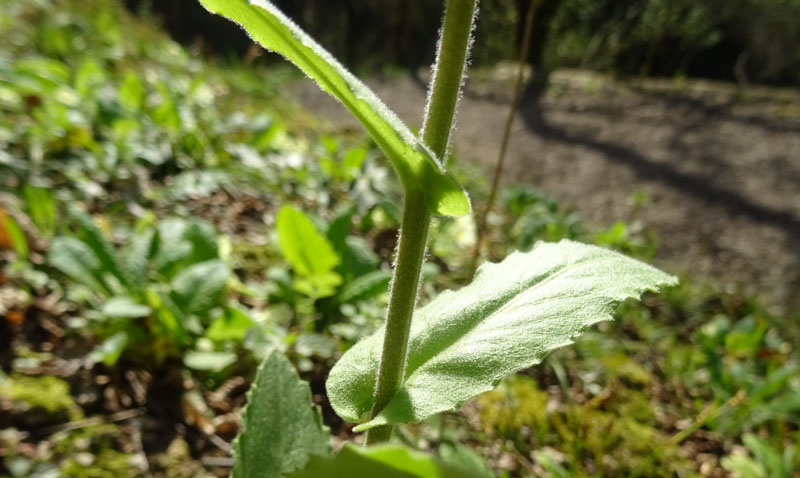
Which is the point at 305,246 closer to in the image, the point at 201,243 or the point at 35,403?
Result: the point at 201,243

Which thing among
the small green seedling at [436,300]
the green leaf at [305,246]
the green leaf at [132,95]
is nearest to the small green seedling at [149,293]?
the green leaf at [305,246]

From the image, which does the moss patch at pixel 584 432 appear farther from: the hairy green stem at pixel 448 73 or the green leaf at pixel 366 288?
the hairy green stem at pixel 448 73

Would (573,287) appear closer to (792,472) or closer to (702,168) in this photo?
(792,472)

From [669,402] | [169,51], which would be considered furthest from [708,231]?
[169,51]

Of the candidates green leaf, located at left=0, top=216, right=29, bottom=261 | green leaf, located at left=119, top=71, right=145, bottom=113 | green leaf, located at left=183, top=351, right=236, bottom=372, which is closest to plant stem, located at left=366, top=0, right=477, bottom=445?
green leaf, located at left=183, top=351, right=236, bottom=372

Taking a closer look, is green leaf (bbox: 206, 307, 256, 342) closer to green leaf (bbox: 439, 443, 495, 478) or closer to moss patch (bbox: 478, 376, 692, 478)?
green leaf (bbox: 439, 443, 495, 478)

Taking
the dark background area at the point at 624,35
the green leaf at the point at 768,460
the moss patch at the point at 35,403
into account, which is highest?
the dark background area at the point at 624,35
